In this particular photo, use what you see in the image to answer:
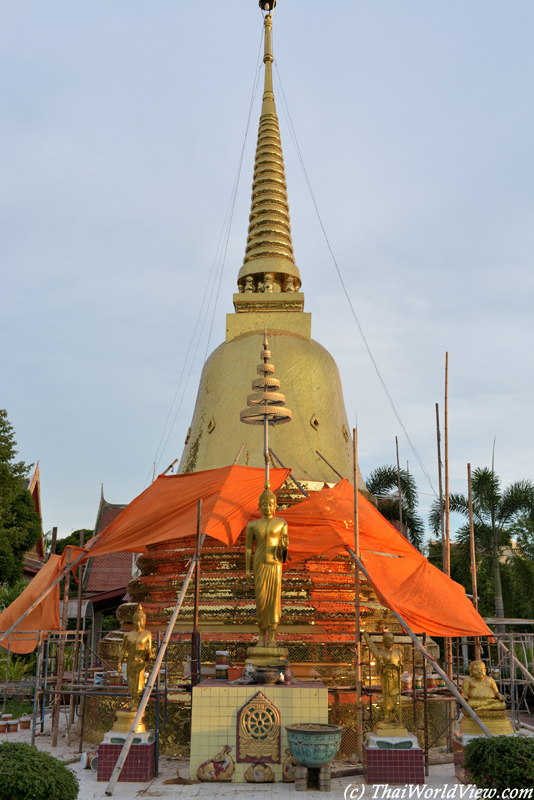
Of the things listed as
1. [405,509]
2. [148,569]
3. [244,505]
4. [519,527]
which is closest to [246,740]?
[244,505]

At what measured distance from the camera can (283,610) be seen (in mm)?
11680

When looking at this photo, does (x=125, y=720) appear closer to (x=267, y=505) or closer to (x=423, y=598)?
(x=267, y=505)

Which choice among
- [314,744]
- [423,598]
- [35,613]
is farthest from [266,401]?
[35,613]

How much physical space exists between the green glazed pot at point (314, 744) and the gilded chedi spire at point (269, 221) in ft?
38.4

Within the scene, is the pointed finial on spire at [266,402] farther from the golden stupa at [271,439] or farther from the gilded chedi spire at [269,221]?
the gilded chedi spire at [269,221]

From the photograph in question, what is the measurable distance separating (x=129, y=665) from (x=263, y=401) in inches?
169

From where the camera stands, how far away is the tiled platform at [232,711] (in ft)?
27.2

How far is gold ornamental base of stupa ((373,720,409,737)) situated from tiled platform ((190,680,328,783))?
0.67 meters

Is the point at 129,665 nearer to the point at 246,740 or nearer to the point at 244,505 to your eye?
the point at 246,740

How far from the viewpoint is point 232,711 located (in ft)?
27.5

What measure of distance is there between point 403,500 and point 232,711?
65.4 feet

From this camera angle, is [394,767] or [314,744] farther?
[394,767]
